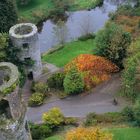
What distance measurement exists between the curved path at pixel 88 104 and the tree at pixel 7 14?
15990 mm

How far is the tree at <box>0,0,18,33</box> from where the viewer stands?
62.0 metres

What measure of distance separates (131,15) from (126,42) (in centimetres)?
1153

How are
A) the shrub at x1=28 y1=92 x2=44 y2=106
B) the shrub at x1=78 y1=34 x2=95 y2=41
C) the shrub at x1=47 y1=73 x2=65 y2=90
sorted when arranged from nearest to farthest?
the shrub at x1=28 y1=92 x2=44 y2=106 → the shrub at x1=47 y1=73 x2=65 y2=90 → the shrub at x1=78 y1=34 x2=95 y2=41

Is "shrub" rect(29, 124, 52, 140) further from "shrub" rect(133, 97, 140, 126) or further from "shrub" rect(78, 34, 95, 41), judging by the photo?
"shrub" rect(78, 34, 95, 41)

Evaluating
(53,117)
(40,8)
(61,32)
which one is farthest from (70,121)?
(40,8)

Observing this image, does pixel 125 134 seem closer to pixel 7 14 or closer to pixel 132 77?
pixel 132 77

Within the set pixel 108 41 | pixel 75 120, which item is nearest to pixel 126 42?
pixel 108 41

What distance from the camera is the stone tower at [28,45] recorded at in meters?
54.2

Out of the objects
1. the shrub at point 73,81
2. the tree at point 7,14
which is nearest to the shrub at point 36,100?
the shrub at point 73,81

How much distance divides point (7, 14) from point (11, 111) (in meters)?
28.2

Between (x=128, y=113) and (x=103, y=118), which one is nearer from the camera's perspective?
(x=128, y=113)

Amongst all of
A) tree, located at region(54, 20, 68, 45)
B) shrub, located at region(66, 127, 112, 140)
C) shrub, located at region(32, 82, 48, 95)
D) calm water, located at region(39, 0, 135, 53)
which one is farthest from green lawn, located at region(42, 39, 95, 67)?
shrub, located at region(66, 127, 112, 140)

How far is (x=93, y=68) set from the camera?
5409 centimetres

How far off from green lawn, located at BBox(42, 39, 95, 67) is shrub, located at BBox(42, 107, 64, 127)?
41.7ft
